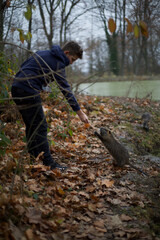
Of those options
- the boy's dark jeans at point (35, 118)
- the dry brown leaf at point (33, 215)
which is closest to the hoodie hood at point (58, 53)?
the boy's dark jeans at point (35, 118)

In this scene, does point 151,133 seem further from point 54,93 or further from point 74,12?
point 74,12

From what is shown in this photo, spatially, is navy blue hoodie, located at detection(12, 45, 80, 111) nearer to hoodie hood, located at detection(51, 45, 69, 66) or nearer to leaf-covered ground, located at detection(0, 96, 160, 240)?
hoodie hood, located at detection(51, 45, 69, 66)

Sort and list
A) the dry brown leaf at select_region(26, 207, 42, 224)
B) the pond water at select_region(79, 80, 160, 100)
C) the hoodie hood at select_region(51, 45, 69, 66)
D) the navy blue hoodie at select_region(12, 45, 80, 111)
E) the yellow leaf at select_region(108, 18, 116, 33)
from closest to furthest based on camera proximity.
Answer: the yellow leaf at select_region(108, 18, 116, 33)
the dry brown leaf at select_region(26, 207, 42, 224)
the navy blue hoodie at select_region(12, 45, 80, 111)
the hoodie hood at select_region(51, 45, 69, 66)
the pond water at select_region(79, 80, 160, 100)

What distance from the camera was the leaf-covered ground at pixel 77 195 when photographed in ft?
6.38

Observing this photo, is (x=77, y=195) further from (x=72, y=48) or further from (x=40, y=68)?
(x=72, y=48)

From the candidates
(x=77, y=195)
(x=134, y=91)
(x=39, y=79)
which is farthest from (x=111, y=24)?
(x=134, y=91)

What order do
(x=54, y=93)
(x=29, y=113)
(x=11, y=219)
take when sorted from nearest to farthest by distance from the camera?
(x=11, y=219), (x=29, y=113), (x=54, y=93)

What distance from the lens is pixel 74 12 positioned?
32.0 feet

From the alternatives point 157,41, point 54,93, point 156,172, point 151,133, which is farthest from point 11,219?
point 157,41

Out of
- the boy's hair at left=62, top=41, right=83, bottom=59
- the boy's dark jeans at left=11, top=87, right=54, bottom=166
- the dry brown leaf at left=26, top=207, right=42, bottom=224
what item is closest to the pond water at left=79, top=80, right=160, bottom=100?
the boy's hair at left=62, top=41, right=83, bottom=59

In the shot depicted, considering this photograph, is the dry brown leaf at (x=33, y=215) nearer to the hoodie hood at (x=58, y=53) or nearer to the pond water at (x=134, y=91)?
the hoodie hood at (x=58, y=53)

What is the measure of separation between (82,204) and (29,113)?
4.49 ft

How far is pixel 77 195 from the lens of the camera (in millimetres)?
2682

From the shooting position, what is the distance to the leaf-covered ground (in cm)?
195
